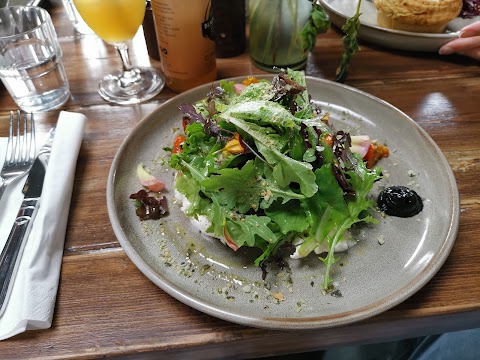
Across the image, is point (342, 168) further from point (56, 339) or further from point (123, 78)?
point (123, 78)

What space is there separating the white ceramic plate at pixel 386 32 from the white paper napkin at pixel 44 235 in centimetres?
97

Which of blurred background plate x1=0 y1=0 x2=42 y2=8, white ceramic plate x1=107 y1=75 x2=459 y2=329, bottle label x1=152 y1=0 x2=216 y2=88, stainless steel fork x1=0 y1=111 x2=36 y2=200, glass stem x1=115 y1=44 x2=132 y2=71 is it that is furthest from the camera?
blurred background plate x1=0 y1=0 x2=42 y2=8

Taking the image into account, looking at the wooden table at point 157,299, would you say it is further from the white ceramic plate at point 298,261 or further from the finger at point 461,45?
the finger at point 461,45

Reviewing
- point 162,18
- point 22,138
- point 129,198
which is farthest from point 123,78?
point 129,198

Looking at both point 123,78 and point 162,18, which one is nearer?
point 162,18

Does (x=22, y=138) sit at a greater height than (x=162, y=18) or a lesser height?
lesser

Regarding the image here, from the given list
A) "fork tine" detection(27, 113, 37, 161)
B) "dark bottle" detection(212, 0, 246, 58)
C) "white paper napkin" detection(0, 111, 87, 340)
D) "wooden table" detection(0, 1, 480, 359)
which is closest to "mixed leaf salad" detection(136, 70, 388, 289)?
"wooden table" detection(0, 1, 480, 359)

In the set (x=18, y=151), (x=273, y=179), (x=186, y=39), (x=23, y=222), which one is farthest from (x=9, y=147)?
(x=273, y=179)

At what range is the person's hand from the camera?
128 cm

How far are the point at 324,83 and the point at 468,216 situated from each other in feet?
1.65

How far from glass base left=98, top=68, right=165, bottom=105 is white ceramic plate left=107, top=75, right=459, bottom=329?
0.28m

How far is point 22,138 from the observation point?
104 centimetres

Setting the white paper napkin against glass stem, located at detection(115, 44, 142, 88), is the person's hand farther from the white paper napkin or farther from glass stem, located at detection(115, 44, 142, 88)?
the white paper napkin

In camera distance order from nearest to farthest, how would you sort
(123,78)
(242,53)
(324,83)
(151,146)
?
(151,146) < (324,83) < (123,78) < (242,53)
